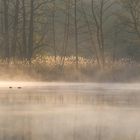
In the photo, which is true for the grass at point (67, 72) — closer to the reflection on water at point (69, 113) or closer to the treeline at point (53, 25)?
the treeline at point (53, 25)

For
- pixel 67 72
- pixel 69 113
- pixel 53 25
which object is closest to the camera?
pixel 69 113

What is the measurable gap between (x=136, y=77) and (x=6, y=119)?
1627cm

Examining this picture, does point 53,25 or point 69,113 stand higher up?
point 53,25

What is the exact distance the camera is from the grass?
27375 mm

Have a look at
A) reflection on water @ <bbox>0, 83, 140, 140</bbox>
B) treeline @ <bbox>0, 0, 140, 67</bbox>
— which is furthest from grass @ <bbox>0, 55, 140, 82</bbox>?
reflection on water @ <bbox>0, 83, 140, 140</bbox>

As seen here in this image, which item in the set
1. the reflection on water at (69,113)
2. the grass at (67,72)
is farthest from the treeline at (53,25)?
the reflection on water at (69,113)

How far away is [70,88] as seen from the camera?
22391 mm

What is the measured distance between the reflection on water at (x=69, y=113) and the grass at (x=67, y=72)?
5168 millimetres

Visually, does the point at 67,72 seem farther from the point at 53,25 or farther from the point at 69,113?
the point at 53,25

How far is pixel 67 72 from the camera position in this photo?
2814 cm

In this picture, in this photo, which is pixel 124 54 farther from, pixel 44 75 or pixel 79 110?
pixel 79 110

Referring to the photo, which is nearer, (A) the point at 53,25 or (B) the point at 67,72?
(B) the point at 67,72

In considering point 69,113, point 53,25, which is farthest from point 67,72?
point 53,25

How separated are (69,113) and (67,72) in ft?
46.3
